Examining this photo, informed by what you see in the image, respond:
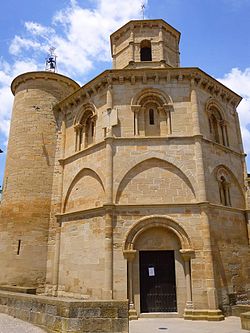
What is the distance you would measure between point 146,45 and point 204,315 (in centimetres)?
1478

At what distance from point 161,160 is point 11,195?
8.62 metres

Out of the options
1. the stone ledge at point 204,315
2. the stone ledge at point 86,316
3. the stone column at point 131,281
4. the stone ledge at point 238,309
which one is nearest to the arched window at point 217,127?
the stone column at point 131,281

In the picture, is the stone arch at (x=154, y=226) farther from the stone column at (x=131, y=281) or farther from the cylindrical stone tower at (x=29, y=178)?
the cylindrical stone tower at (x=29, y=178)

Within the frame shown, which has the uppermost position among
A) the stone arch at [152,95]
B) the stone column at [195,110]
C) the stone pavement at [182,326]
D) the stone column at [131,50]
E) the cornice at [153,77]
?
the stone column at [131,50]

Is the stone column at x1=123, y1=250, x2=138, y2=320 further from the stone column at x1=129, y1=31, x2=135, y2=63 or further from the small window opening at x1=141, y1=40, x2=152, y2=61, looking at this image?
the small window opening at x1=141, y1=40, x2=152, y2=61

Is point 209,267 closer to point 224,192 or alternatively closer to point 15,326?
point 224,192

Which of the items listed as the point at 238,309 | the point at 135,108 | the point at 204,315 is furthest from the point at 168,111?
the point at 238,309

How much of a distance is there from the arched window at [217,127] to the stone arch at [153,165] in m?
3.35

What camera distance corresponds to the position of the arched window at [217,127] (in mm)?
14797

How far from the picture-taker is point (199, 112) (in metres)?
13.6

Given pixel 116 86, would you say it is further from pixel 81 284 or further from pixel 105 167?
pixel 81 284

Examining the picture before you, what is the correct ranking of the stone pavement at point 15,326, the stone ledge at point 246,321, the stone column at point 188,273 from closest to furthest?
the stone pavement at point 15,326 → the stone ledge at point 246,321 → the stone column at point 188,273

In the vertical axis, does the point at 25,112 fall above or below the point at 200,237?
above

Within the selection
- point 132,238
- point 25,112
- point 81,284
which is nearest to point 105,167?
point 132,238
